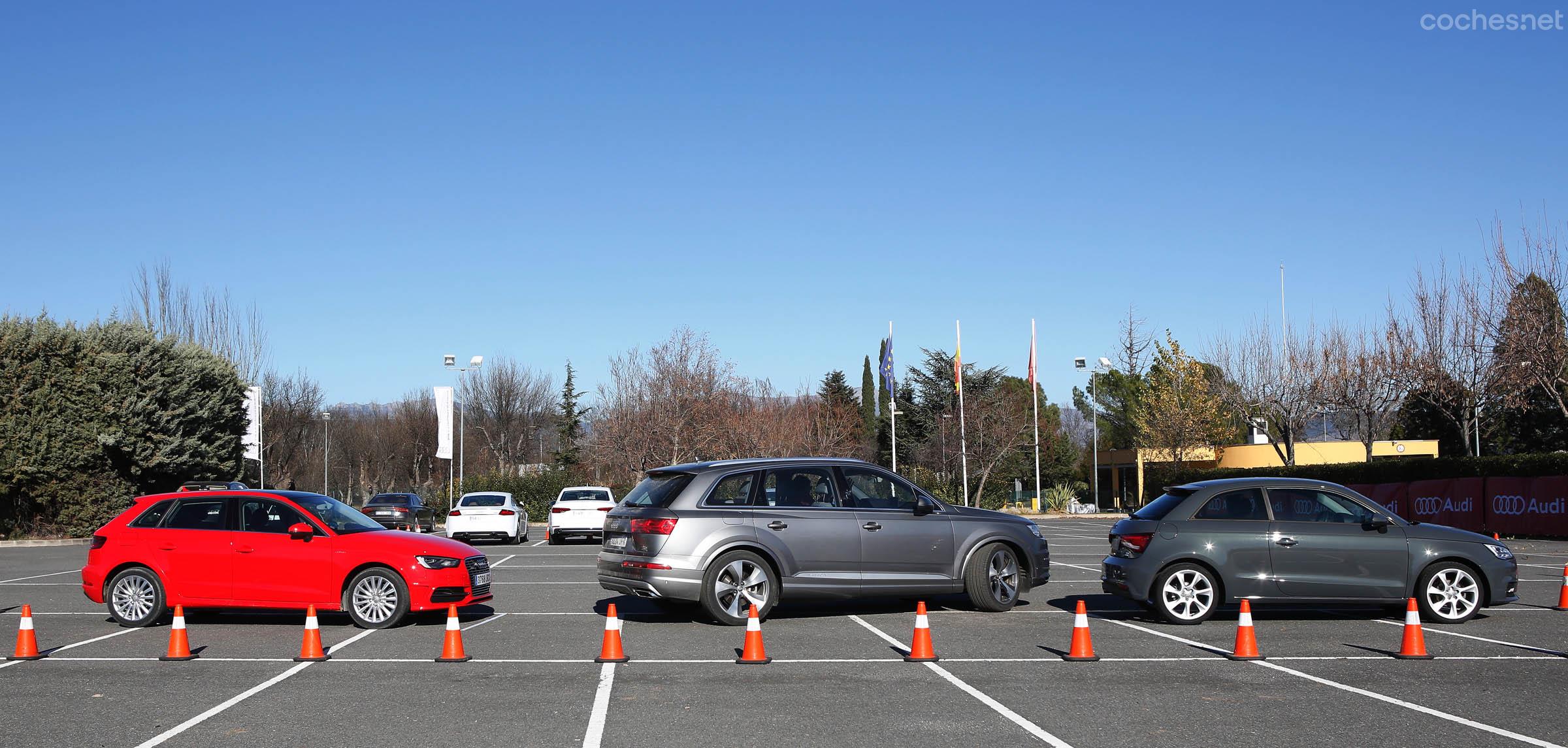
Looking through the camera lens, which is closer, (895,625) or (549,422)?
(895,625)

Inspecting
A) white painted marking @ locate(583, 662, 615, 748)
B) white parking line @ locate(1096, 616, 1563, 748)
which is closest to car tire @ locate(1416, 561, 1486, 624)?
white parking line @ locate(1096, 616, 1563, 748)

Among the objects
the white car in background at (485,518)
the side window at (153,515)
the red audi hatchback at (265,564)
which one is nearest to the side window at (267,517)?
the red audi hatchback at (265,564)

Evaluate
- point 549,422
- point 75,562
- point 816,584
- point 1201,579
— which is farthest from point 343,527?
point 549,422

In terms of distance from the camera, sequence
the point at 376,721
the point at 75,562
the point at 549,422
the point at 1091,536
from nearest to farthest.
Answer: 1. the point at 376,721
2. the point at 75,562
3. the point at 1091,536
4. the point at 549,422

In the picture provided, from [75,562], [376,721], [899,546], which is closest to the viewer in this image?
[376,721]

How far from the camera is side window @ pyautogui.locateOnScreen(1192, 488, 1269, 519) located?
1264cm

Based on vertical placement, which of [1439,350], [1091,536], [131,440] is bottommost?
[1091,536]

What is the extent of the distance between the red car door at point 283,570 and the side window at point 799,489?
4589 millimetres

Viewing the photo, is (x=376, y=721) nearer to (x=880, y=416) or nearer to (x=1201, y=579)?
(x=1201, y=579)

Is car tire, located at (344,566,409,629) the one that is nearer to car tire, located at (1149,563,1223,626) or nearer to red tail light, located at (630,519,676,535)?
red tail light, located at (630,519,676,535)

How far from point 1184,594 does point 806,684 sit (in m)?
5.23

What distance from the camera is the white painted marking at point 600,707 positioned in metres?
7.24

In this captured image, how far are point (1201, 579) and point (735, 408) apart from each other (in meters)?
40.3

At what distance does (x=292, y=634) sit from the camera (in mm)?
12102
